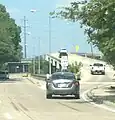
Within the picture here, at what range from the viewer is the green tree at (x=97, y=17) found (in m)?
26.3

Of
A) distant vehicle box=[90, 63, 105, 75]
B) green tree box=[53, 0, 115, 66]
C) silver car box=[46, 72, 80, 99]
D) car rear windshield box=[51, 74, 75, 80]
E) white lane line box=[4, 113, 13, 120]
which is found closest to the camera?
white lane line box=[4, 113, 13, 120]

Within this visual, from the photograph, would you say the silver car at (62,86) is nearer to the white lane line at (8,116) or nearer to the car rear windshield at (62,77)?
the car rear windshield at (62,77)

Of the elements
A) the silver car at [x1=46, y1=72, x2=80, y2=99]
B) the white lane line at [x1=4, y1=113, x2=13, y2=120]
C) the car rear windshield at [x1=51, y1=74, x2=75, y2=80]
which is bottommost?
the white lane line at [x1=4, y1=113, x2=13, y2=120]

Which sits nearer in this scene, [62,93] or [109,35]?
[109,35]

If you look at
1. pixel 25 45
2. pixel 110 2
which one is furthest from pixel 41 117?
pixel 25 45

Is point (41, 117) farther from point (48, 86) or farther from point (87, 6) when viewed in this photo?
point (48, 86)

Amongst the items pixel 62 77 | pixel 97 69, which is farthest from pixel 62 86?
pixel 97 69

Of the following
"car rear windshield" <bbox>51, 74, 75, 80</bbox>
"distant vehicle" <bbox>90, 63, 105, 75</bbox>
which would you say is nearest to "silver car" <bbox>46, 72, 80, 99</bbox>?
"car rear windshield" <bbox>51, 74, 75, 80</bbox>

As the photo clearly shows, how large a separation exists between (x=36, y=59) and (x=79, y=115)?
111305 millimetres

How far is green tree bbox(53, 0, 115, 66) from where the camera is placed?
26.3m

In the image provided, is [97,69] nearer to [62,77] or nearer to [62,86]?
[62,77]

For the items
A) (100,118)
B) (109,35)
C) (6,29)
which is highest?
(6,29)

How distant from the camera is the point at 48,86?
33250 millimetres

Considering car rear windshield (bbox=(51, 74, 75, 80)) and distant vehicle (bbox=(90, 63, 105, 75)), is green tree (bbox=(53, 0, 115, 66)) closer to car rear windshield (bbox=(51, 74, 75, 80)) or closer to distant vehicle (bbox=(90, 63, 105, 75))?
car rear windshield (bbox=(51, 74, 75, 80))
